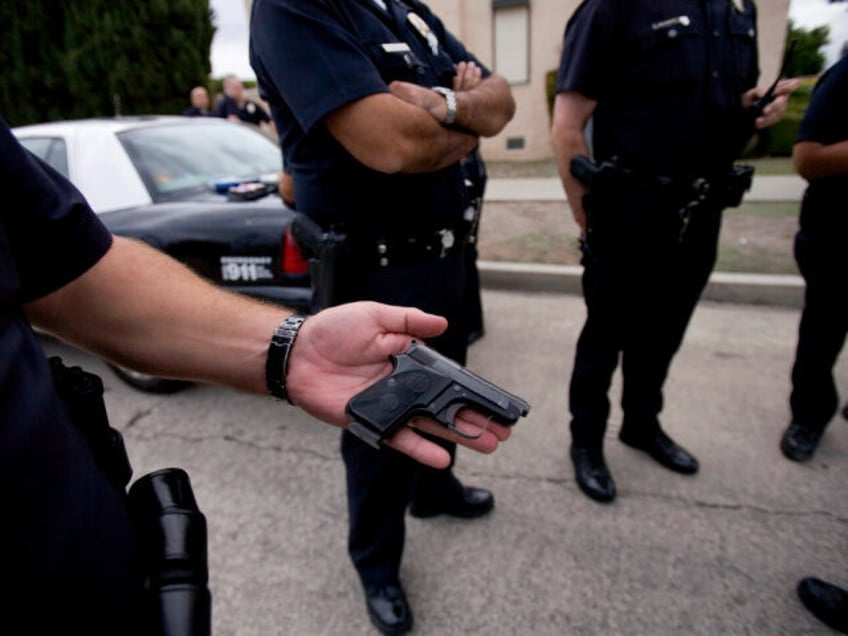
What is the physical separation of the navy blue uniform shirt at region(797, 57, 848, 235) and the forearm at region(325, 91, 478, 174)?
1.59 metres

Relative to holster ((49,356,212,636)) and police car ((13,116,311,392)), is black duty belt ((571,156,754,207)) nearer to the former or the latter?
police car ((13,116,311,392))

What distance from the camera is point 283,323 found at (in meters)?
Result: 0.97

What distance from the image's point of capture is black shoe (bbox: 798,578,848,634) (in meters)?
1.61

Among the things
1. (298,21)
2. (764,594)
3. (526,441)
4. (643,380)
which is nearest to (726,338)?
(643,380)

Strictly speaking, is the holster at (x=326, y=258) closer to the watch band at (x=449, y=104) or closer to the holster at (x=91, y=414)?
the watch band at (x=449, y=104)

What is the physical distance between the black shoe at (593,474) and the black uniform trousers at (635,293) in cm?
4

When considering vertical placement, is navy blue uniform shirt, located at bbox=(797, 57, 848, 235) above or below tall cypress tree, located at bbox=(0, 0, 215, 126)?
below

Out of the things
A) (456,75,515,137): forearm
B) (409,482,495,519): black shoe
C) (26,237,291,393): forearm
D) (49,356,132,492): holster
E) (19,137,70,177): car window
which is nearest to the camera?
(49,356,132,492): holster

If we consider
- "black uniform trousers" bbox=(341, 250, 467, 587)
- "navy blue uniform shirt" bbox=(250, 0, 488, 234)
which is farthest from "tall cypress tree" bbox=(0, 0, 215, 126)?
"black uniform trousers" bbox=(341, 250, 467, 587)

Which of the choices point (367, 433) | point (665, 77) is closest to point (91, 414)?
point (367, 433)

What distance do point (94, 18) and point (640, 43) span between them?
37.7ft

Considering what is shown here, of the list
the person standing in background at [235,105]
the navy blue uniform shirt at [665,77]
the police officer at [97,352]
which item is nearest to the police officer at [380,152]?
the navy blue uniform shirt at [665,77]

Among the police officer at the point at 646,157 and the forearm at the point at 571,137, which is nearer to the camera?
the police officer at the point at 646,157

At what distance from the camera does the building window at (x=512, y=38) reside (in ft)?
37.9
